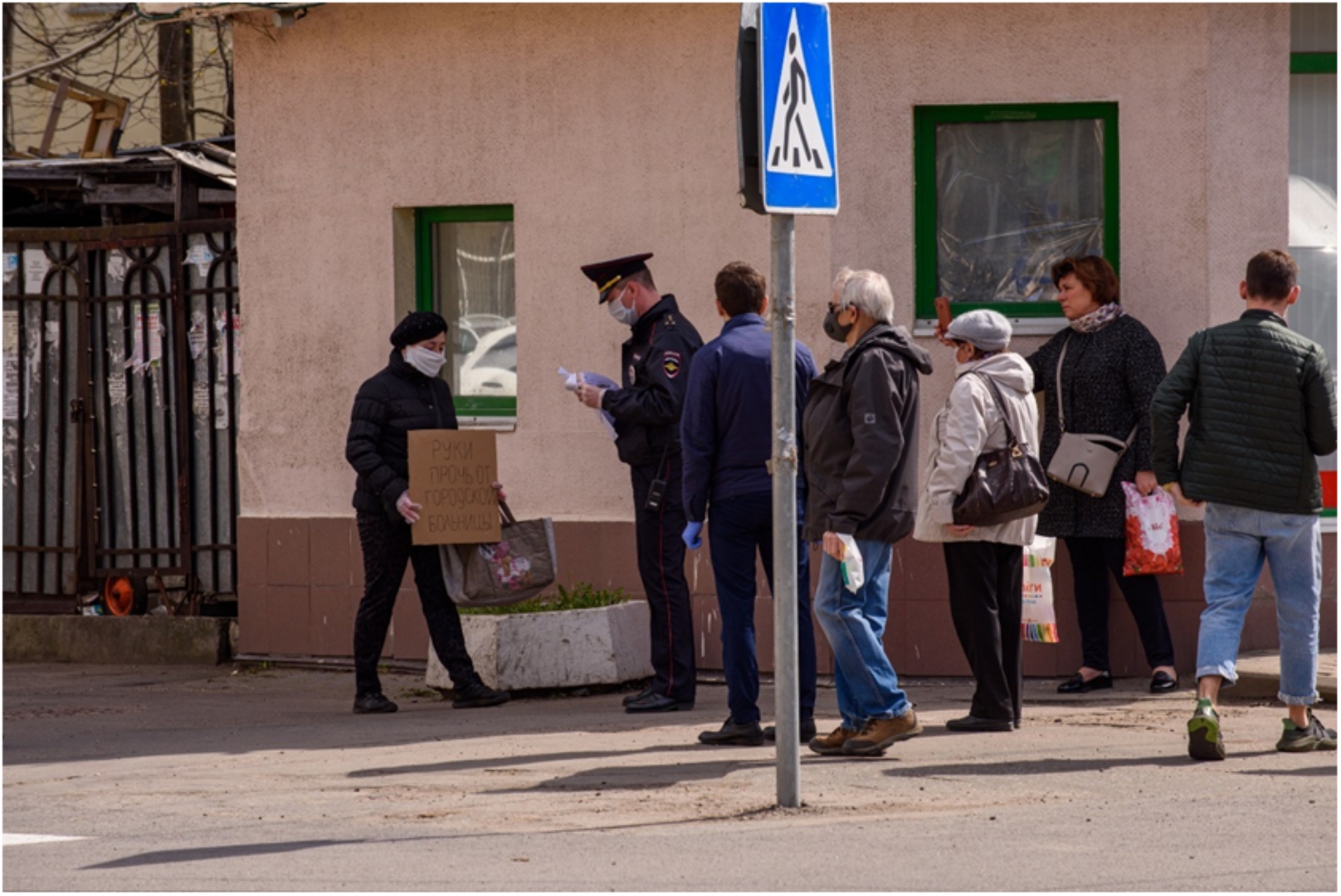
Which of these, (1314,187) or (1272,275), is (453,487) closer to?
(1272,275)

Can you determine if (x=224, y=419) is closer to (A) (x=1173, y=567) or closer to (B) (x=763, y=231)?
(B) (x=763, y=231)

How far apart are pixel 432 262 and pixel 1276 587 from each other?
556 centimetres

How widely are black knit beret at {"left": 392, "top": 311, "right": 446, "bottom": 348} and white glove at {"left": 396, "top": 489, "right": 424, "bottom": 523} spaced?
746mm

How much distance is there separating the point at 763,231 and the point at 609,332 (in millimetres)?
1029

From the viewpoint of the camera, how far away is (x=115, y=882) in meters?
5.82

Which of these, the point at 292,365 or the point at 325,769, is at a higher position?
the point at 292,365

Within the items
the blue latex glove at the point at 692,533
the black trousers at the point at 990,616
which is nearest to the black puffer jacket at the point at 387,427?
the blue latex glove at the point at 692,533

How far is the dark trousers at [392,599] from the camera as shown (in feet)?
32.3

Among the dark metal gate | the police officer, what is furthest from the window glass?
the dark metal gate

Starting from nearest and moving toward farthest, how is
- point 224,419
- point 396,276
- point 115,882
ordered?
point 115,882, point 396,276, point 224,419

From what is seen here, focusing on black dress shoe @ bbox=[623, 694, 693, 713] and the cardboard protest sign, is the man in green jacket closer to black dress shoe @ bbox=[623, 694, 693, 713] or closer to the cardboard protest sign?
black dress shoe @ bbox=[623, 694, 693, 713]

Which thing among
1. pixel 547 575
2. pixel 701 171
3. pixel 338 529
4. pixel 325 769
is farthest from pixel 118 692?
pixel 701 171

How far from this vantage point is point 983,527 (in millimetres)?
8438

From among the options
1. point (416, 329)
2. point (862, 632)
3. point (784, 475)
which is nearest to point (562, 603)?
point (416, 329)
